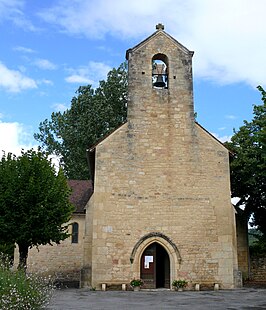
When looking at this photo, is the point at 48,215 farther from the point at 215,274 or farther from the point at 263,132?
the point at 263,132

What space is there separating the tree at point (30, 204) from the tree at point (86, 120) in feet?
52.3

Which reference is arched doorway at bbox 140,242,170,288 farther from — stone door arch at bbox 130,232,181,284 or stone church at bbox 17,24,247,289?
stone door arch at bbox 130,232,181,284

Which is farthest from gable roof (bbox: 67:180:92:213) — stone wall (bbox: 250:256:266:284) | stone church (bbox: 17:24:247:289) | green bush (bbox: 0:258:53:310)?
green bush (bbox: 0:258:53:310)

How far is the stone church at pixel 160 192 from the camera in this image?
63.0 ft

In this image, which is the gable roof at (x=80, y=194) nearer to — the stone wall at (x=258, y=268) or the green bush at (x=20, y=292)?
the stone wall at (x=258, y=268)

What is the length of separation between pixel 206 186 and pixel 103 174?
17.1ft

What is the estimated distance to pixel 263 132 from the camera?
15.7 m

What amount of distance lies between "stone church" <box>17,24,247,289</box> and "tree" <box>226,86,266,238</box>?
14.7 feet

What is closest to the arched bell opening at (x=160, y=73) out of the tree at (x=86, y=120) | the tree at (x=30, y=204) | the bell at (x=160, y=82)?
the bell at (x=160, y=82)

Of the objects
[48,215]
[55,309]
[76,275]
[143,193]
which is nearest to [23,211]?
[48,215]

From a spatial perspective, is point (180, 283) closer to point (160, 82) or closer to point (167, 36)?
point (160, 82)

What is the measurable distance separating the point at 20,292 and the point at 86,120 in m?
28.5

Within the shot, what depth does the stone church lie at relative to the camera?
19203mm

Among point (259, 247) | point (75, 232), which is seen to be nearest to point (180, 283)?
point (259, 247)
